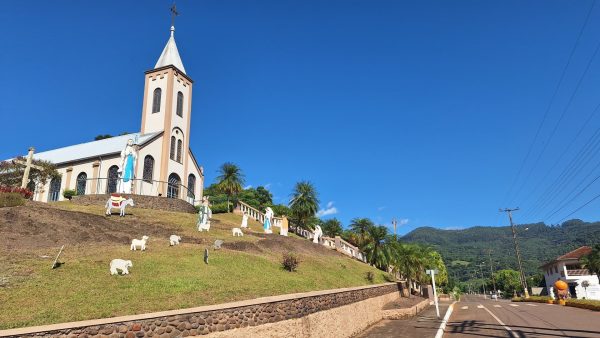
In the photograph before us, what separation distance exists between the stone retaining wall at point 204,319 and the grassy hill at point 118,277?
1577 millimetres

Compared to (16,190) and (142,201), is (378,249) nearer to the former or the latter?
(142,201)

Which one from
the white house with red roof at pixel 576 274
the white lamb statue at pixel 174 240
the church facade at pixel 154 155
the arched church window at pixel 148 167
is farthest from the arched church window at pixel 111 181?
the white house with red roof at pixel 576 274

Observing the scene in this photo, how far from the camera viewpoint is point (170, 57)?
50531mm

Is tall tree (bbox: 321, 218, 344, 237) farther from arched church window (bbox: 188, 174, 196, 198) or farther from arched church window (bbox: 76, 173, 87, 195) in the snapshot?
arched church window (bbox: 76, 173, 87, 195)

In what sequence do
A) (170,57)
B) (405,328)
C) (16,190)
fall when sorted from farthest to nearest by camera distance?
1. (170,57)
2. (16,190)
3. (405,328)

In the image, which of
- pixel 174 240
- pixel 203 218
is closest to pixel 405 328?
pixel 174 240

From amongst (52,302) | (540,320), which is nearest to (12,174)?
(52,302)

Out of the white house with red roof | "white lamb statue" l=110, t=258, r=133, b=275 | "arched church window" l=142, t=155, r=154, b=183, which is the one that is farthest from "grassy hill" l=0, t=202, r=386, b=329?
the white house with red roof

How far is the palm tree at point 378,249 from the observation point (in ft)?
133

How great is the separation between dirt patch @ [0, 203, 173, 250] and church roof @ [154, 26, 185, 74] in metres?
30.9

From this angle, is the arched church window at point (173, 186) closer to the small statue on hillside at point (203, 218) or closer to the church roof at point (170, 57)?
the church roof at point (170, 57)

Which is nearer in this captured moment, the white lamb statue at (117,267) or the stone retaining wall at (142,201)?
the white lamb statue at (117,267)

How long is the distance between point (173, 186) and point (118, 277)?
33.1m

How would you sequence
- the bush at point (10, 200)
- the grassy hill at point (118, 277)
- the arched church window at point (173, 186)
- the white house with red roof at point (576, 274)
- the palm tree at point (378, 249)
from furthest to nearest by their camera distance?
1. the white house with red roof at point (576, 274)
2. the arched church window at point (173, 186)
3. the palm tree at point (378, 249)
4. the bush at point (10, 200)
5. the grassy hill at point (118, 277)
